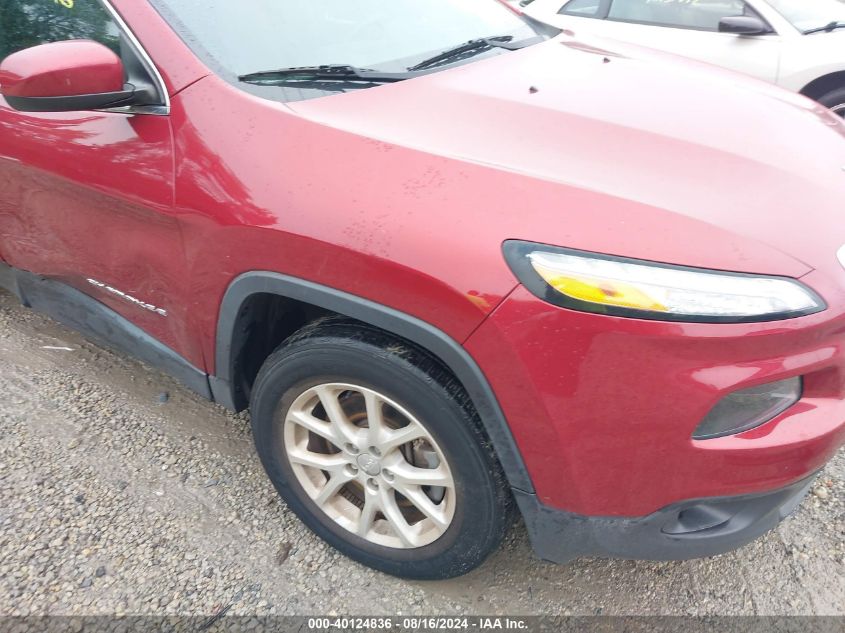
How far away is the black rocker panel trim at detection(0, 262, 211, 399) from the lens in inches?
81.5

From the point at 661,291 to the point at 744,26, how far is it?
Answer: 3916 millimetres

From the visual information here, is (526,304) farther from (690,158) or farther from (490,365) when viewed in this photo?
(690,158)

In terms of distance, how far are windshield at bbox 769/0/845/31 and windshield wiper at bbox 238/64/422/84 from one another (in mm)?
3744

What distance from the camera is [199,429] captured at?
2.50 meters

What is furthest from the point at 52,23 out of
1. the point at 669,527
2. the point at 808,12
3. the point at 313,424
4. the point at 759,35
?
the point at 808,12

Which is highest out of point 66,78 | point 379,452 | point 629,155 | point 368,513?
point 66,78

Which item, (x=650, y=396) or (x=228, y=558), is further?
(x=228, y=558)

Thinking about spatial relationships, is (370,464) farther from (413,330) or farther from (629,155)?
(629,155)

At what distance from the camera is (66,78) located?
1.67 meters

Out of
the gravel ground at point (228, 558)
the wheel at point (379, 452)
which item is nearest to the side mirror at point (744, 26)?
the gravel ground at point (228, 558)

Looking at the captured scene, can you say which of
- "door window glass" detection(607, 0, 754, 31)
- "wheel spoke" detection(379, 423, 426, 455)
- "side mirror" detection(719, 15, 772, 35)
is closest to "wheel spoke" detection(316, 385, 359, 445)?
"wheel spoke" detection(379, 423, 426, 455)

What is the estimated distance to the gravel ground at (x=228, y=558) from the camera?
1877 millimetres

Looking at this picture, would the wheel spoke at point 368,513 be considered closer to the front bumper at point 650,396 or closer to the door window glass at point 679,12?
the front bumper at point 650,396

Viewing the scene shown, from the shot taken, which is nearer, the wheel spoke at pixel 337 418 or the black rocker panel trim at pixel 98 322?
the wheel spoke at pixel 337 418
